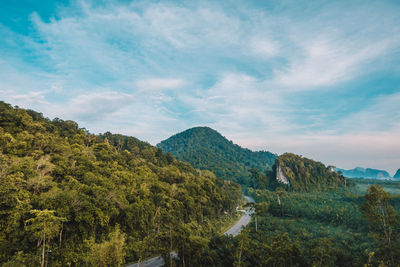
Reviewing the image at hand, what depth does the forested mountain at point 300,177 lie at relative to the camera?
298 ft

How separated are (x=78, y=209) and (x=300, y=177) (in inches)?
3775

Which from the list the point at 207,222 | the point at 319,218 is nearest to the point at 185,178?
the point at 207,222

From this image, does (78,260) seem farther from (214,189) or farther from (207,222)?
(214,189)

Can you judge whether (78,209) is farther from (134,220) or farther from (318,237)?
(318,237)

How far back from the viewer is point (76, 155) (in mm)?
37906

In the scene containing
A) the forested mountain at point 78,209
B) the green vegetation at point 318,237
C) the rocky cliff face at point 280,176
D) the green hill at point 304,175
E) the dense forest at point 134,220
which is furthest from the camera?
the rocky cliff face at point 280,176

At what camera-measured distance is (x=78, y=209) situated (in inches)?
929

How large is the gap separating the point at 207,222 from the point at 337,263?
26.6 meters

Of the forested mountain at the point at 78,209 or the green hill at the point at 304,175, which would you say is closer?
the forested mountain at the point at 78,209

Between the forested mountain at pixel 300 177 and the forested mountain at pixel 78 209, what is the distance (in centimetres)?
5902

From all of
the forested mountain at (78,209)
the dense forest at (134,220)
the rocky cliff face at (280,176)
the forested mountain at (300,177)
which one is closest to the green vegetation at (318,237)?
the dense forest at (134,220)

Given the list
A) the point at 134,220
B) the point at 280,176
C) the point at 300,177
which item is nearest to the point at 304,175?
the point at 300,177

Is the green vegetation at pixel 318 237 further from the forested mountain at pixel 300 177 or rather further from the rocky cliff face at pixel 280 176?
the rocky cliff face at pixel 280 176

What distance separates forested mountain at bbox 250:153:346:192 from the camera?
9076 cm
